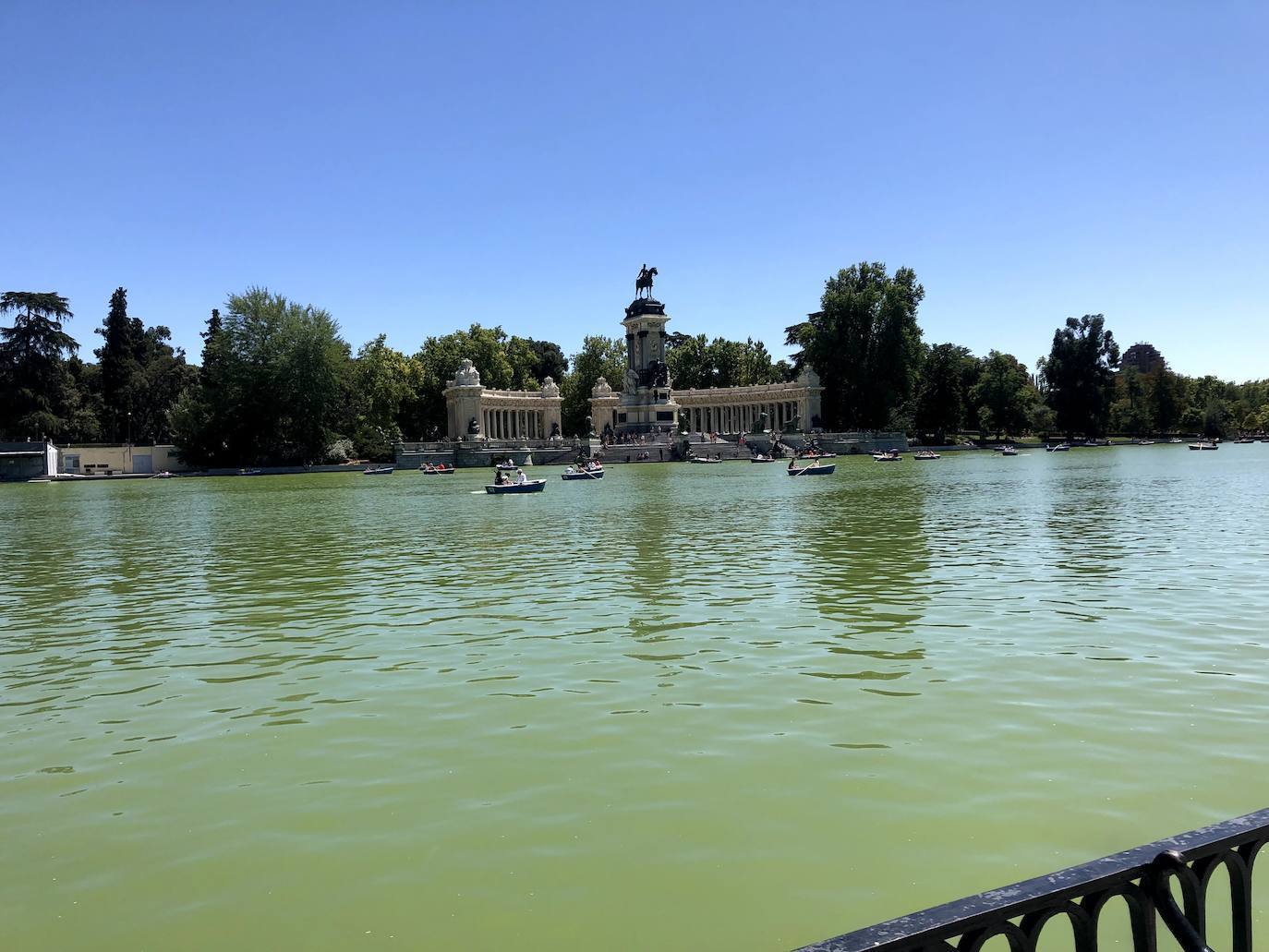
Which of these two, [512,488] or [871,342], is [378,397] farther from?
[512,488]

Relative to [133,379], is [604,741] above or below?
below

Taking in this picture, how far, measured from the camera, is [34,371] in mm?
91750

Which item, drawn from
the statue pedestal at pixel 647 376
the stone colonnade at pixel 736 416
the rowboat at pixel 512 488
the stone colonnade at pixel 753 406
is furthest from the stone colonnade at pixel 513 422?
the rowboat at pixel 512 488

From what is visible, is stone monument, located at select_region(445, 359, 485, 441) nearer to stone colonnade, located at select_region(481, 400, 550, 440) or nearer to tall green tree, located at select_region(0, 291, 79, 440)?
stone colonnade, located at select_region(481, 400, 550, 440)

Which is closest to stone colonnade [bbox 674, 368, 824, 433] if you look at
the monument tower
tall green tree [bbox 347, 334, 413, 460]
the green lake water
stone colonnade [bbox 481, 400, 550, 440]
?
the monument tower

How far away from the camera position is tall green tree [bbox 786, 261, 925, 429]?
101875 millimetres

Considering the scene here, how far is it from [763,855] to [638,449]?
88551 mm

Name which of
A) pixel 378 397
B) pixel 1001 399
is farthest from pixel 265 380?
pixel 1001 399

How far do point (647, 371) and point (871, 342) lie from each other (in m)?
24.7

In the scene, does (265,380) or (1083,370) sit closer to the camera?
(265,380)

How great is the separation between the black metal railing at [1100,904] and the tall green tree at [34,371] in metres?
103

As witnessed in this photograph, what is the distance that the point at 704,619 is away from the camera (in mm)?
13508

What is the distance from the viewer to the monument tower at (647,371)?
102062mm

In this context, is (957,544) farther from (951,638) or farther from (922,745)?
(922,745)
